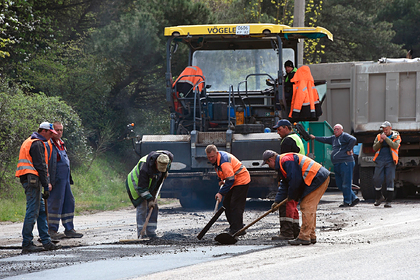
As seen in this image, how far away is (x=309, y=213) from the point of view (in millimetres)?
7297

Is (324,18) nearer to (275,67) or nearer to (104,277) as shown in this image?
(275,67)

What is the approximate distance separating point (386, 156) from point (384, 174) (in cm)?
38

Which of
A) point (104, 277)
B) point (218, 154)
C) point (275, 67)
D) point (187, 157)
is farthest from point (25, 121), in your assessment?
point (104, 277)

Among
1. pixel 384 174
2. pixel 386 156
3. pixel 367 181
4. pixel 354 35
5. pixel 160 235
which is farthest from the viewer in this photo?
pixel 354 35

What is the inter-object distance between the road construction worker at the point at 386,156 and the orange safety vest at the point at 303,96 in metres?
1.77

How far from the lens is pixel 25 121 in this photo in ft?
47.0

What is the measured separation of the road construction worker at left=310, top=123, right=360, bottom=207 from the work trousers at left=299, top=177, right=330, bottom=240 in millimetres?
5057

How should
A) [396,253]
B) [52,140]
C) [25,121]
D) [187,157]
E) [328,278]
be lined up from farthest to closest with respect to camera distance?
[25,121] → [187,157] → [52,140] → [396,253] → [328,278]

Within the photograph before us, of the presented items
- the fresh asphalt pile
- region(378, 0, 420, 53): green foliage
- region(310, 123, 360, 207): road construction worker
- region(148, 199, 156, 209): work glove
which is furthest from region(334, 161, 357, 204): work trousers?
region(378, 0, 420, 53): green foliage

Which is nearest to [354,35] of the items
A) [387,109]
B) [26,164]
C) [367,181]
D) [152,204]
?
[387,109]

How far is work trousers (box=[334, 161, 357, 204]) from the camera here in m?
12.3

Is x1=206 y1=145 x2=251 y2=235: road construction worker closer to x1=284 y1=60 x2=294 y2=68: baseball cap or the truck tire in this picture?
x1=284 y1=60 x2=294 y2=68: baseball cap

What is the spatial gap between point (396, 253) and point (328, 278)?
1477 mm

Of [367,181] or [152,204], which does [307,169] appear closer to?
[152,204]
